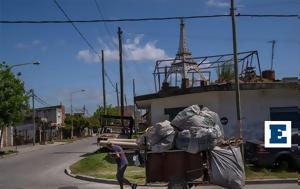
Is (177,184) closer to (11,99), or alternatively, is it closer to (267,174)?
(267,174)

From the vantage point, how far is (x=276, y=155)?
20078mm

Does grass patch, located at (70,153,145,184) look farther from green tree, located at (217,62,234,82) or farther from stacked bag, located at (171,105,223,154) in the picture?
green tree, located at (217,62,234,82)

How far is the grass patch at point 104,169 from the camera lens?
20.6m

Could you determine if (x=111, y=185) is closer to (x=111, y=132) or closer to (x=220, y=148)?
(x=220, y=148)

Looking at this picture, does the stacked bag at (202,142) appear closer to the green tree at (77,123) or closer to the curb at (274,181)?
the curb at (274,181)

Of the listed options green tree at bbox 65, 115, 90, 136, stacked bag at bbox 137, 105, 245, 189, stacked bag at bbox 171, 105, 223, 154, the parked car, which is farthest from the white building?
green tree at bbox 65, 115, 90, 136

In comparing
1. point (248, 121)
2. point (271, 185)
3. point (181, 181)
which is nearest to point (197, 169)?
point (181, 181)

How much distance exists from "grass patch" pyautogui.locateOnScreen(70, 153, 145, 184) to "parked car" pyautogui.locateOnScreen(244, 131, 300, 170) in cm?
442

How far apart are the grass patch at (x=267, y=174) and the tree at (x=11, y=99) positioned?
2669 centimetres

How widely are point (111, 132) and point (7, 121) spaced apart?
12.9m

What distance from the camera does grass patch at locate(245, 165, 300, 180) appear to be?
1905cm

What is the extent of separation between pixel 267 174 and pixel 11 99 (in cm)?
2809

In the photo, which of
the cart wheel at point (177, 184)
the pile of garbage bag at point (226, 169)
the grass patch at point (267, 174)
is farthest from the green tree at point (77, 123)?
the pile of garbage bag at point (226, 169)

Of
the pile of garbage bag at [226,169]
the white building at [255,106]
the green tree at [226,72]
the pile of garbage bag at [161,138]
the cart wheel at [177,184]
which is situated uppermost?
the green tree at [226,72]
